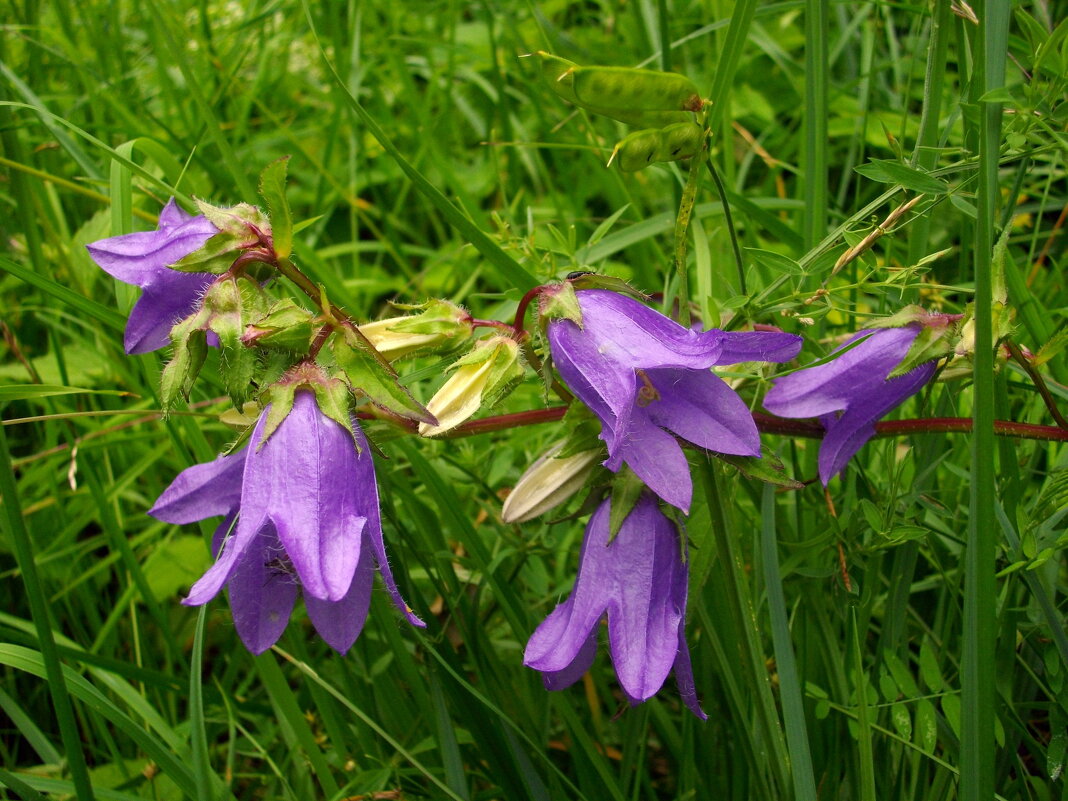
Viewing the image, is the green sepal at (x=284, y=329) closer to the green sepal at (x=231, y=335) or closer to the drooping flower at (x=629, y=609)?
the green sepal at (x=231, y=335)

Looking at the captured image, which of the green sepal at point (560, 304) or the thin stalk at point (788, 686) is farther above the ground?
the green sepal at point (560, 304)

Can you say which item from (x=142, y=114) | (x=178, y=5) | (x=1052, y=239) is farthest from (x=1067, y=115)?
(x=178, y=5)

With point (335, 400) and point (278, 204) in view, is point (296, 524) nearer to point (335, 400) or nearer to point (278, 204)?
point (335, 400)

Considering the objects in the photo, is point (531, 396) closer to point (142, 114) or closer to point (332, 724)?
point (332, 724)

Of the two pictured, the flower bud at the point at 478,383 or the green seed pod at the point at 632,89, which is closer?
the green seed pod at the point at 632,89

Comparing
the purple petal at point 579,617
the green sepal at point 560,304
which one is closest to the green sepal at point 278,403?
the green sepal at point 560,304

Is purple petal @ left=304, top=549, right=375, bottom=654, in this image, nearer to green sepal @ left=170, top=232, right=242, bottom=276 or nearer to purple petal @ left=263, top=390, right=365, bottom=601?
purple petal @ left=263, top=390, right=365, bottom=601

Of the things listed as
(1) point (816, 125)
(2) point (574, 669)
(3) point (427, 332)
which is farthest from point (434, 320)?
(1) point (816, 125)
